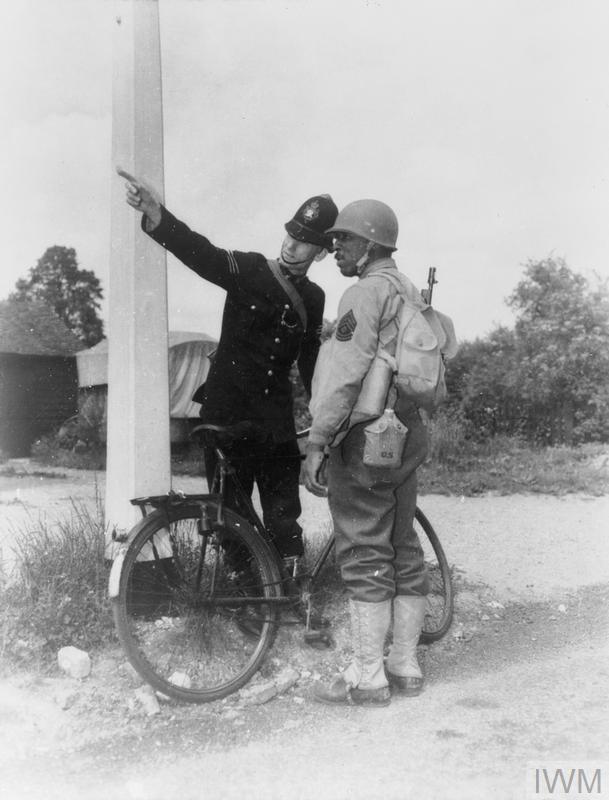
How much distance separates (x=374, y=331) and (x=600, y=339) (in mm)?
12322

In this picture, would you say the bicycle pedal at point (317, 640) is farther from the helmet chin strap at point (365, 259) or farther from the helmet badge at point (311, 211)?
the helmet badge at point (311, 211)

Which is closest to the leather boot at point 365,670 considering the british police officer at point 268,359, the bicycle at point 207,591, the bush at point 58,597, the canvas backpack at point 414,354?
the bicycle at point 207,591

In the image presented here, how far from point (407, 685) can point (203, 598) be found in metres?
0.97

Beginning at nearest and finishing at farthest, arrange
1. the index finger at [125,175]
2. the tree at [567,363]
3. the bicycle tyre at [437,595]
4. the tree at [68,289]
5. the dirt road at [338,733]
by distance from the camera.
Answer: the dirt road at [338,733], the index finger at [125,175], the bicycle tyre at [437,595], the tree at [567,363], the tree at [68,289]

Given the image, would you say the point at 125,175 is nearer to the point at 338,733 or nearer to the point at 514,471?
the point at 338,733

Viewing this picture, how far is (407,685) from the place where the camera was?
12.1 feet

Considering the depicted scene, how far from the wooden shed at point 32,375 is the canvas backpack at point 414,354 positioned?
14.0 m

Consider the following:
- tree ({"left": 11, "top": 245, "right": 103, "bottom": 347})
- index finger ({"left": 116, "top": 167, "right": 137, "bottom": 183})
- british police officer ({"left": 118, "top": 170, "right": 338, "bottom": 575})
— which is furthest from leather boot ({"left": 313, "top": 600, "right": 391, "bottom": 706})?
tree ({"left": 11, "top": 245, "right": 103, "bottom": 347})

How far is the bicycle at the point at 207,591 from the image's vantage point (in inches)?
140

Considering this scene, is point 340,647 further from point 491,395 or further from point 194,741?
point 491,395

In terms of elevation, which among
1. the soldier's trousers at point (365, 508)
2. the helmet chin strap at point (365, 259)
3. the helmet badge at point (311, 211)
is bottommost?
the soldier's trousers at point (365, 508)

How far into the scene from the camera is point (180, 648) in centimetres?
366

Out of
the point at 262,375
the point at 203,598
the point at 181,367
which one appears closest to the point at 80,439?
the point at 181,367

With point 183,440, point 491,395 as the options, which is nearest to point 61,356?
point 183,440
